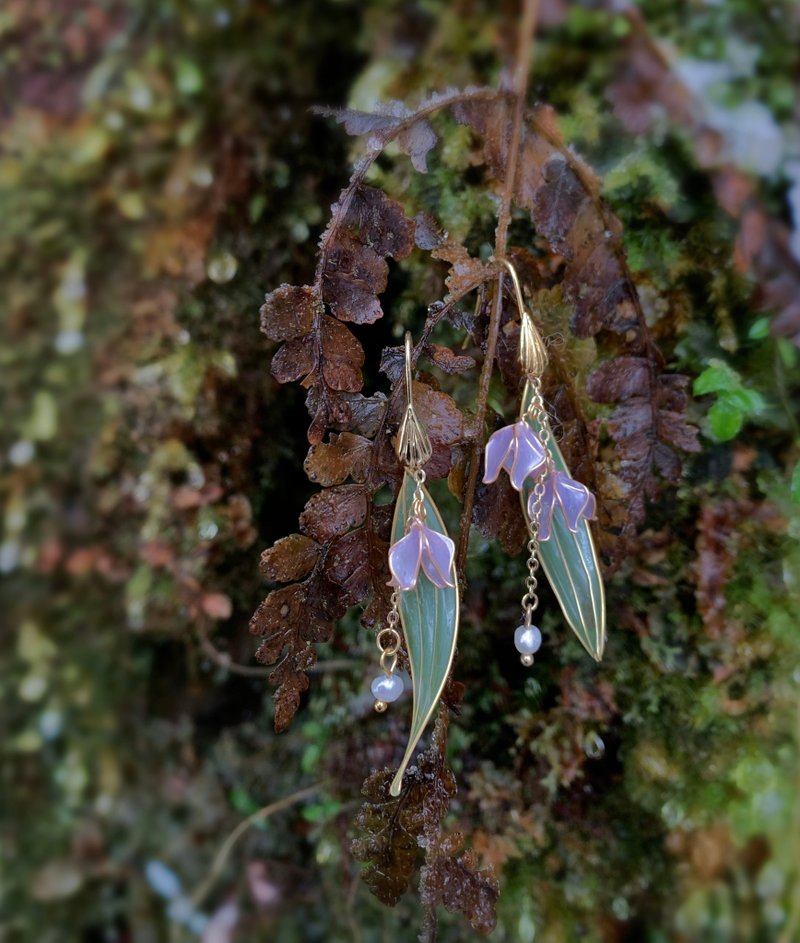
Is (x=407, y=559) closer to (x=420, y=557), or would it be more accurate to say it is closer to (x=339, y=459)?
(x=420, y=557)

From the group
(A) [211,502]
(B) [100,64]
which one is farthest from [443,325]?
(B) [100,64]

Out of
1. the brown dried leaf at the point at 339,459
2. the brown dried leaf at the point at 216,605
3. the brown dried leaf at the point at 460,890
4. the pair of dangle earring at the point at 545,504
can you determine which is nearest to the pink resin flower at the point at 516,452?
the pair of dangle earring at the point at 545,504

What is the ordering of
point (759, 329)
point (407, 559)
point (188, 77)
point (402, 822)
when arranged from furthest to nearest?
1. point (188, 77)
2. point (759, 329)
3. point (402, 822)
4. point (407, 559)

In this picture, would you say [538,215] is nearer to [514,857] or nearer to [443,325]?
[443,325]

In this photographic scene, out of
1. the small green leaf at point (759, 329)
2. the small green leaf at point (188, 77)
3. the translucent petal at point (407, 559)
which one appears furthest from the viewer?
the small green leaf at point (188, 77)

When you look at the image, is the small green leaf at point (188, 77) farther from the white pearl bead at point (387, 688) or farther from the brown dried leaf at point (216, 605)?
the white pearl bead at point (387, 688)

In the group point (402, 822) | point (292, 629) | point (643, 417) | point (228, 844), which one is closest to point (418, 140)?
point (643, 417)
